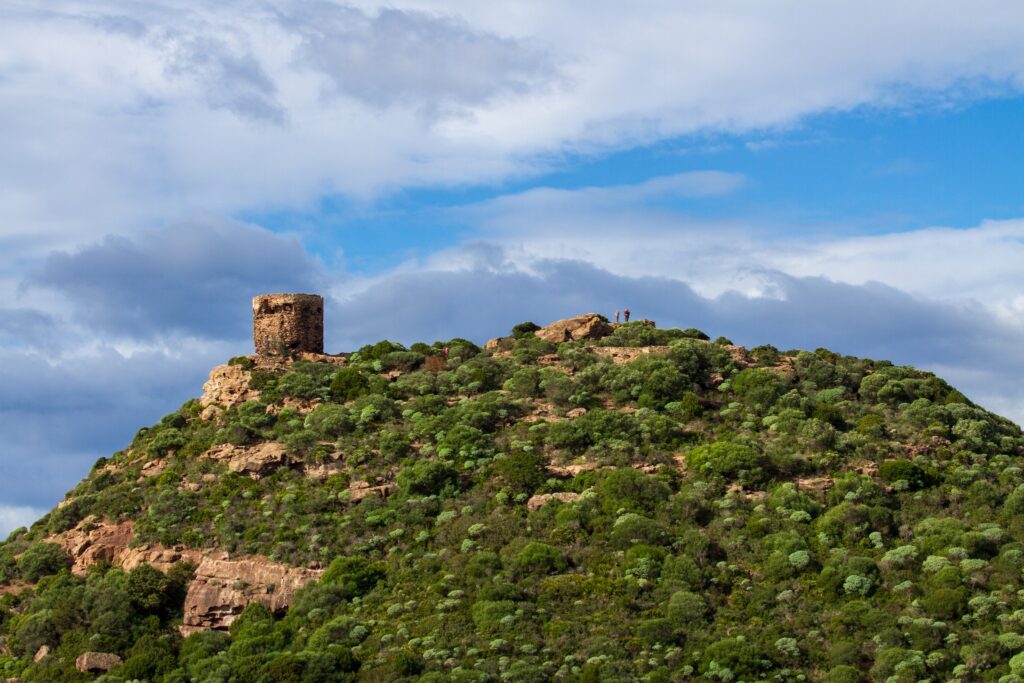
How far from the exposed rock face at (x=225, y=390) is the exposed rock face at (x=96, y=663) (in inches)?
720

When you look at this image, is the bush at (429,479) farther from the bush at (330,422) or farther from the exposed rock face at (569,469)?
the bush at (330,422)

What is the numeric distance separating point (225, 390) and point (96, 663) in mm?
21139

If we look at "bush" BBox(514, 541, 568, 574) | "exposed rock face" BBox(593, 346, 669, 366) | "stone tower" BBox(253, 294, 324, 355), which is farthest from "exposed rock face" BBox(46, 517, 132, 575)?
"exposed rock face" BBox(593, 346, 669, 366)

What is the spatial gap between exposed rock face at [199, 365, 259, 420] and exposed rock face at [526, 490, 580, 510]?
1847cm

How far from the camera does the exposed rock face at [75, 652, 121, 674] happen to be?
2702 inches

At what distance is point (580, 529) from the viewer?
71.1 metres

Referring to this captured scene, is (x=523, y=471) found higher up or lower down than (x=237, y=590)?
higher up

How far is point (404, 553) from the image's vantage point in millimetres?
71812

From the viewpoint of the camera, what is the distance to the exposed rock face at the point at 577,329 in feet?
298

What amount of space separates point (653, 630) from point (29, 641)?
2624 cm

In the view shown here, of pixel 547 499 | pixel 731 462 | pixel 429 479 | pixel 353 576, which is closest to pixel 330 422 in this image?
pixel 429 479

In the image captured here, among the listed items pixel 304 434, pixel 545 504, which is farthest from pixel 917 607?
pixel 304 434

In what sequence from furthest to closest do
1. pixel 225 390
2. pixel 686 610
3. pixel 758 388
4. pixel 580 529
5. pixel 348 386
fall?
pixel 225 390, pixel 348 386, pixel 758 388, pixel 580 529, pixel 686 610

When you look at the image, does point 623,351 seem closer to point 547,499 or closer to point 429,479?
point 547,499
